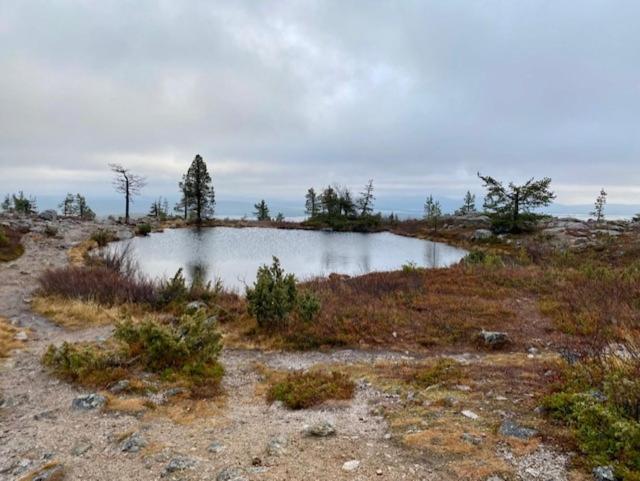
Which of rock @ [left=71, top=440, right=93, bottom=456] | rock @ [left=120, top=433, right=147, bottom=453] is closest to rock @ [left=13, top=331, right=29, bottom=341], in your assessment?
rock @ [left=71, top=440, right=93, bottom=456]

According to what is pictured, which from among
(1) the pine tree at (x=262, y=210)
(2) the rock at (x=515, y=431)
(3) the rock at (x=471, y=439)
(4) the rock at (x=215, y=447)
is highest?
(1) the pine tree at (x=262, y=210)

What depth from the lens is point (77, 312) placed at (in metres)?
13.3

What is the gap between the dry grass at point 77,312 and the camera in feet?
41.9

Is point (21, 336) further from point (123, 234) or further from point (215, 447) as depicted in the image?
point (123, 234)

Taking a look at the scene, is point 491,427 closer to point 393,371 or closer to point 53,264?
point 393,371

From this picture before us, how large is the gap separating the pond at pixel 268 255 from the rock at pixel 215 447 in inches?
664

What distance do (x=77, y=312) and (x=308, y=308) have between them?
737cm

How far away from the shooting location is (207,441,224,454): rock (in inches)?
200

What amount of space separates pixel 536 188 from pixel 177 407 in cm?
4363

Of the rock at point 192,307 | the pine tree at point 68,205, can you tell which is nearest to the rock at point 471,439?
the rock at point 192,307

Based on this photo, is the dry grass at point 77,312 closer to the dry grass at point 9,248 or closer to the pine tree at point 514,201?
the dry grass at point 9,248

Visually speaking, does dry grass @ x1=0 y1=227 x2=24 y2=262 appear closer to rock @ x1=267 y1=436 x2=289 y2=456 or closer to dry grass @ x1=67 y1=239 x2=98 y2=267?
dry grass @ x1=67 y1=239 x2=98 y2=267

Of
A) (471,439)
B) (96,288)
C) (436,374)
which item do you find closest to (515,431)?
(471,439)

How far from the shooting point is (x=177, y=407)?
6.70 metres
